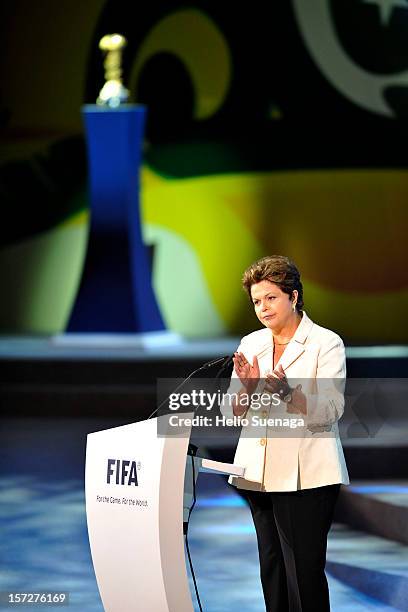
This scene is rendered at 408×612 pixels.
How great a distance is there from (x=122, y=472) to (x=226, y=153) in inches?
344

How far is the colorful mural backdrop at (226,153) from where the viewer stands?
10.8 m

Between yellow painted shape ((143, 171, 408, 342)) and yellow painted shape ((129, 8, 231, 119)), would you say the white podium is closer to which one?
yellow painted shape ((143, 171, 408, 342))

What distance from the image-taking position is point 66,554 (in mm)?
4660

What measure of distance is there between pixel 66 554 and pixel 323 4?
7.32m

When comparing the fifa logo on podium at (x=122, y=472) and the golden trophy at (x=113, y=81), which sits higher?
the golden trophy at (x=113, y=81)

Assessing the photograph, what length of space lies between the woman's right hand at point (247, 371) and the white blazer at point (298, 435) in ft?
0.14

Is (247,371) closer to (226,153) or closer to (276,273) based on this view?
(276,273)

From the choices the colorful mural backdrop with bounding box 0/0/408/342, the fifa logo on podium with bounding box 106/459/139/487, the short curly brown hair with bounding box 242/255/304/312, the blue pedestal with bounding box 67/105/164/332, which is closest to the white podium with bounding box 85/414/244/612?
the fifa logo on podium with bounding box 106/459/139/487

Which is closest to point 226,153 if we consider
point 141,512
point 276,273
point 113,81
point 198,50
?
point 198,50

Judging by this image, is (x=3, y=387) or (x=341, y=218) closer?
(x=3, y=387)

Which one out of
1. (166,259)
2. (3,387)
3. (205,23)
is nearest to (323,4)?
(205,23)

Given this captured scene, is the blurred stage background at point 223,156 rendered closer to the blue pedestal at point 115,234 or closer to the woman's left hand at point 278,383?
the blue pedestal at point 115,234

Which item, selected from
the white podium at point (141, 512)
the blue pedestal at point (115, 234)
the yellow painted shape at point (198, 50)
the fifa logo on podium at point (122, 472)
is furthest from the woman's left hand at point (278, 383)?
the yellow painted shape at point (198, 50)

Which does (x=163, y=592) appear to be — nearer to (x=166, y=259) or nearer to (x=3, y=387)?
(x=3, y=387)
